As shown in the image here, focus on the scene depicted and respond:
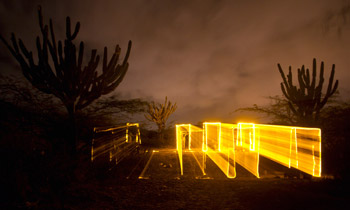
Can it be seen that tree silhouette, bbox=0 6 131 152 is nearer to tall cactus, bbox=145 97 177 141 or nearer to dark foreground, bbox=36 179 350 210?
dark foreground, bbox=36 179 350 210

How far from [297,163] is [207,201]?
402 cm

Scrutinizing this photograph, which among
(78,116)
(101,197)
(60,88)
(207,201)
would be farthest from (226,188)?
(60,88)

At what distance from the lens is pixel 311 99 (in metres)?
8.04

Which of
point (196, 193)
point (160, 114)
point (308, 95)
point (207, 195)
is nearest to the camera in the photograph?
point (207, 195)

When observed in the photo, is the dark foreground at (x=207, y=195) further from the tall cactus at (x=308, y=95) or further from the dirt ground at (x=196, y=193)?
the tall cactus at (x=308, y=95)

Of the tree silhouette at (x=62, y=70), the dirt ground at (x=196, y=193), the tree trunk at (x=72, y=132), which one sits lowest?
the dirt ground at (x=196, y=193)

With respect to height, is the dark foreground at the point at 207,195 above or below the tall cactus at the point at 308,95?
below

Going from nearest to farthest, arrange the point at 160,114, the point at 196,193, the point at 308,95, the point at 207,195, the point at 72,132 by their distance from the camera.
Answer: the point at 207,195, the point at 196,193, the point at 72,132, the point at 308,95, the point at 160,114

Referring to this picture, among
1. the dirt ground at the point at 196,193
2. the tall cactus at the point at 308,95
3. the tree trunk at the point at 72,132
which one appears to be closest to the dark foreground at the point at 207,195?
the dirt ground at the point at 196,193

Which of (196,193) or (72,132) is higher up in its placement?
(72,132)

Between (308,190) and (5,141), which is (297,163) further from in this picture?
(5,141)

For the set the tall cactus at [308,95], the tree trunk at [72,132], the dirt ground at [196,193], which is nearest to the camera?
the dirt ground at [196,193]

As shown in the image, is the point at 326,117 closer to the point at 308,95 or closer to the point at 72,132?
the point at 308,95


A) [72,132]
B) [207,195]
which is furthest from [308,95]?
[72,132]
